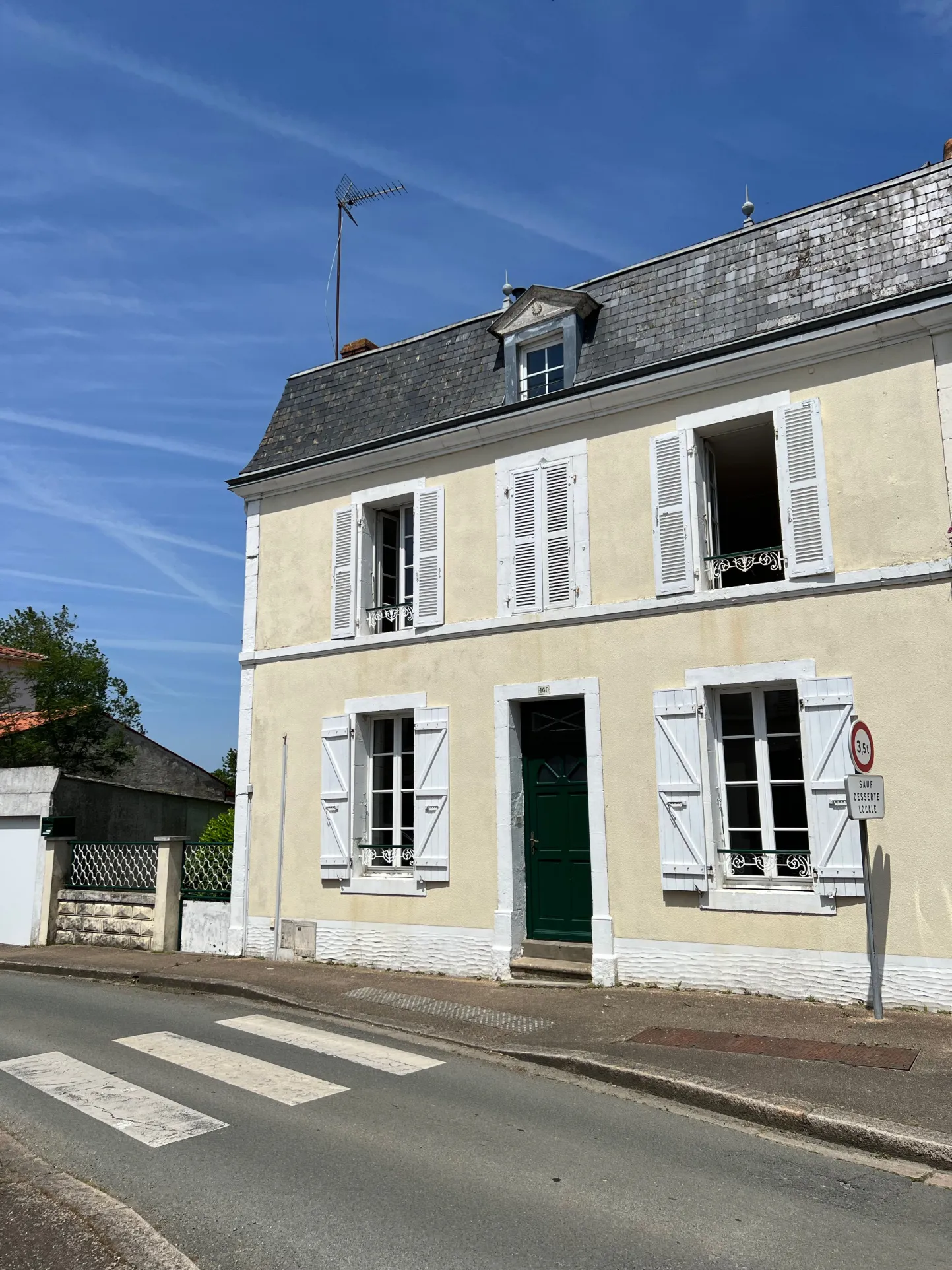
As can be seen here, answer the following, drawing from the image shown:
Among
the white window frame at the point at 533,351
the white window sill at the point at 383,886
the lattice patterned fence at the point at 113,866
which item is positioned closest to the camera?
the white window sill at the point at 383,886

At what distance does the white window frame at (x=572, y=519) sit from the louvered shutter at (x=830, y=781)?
2.48 metres

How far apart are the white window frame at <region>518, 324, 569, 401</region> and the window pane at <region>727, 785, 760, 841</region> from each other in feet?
15.3

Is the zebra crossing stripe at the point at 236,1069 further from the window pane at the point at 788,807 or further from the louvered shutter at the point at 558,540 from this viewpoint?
the louvered shutter at the point at 558,540

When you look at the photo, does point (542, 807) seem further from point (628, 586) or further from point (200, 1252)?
point (200, 1252)

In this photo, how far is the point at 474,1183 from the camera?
430 cm

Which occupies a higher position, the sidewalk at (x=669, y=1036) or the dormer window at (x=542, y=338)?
the dormer window at (x=542, y=338)

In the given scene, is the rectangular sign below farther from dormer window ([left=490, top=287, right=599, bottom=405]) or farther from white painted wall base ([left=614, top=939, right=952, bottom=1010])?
dormer window ([left=490, top=287, right=599, bottom=405])

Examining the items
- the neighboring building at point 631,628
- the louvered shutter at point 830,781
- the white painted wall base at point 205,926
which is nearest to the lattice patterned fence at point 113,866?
the white painted wall base at point 205,926

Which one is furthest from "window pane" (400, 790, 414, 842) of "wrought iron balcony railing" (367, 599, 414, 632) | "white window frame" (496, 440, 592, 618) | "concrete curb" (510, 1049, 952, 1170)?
"concrete curb" (510, 1049, 952, 1170)

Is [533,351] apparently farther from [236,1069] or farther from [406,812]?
[236,1069]

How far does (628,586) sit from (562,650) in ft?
3.11

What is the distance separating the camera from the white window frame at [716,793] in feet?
26.6

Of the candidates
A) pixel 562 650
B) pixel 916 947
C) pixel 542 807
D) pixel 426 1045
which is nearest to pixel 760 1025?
pixel 916 947

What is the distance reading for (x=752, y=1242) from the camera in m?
3.72
